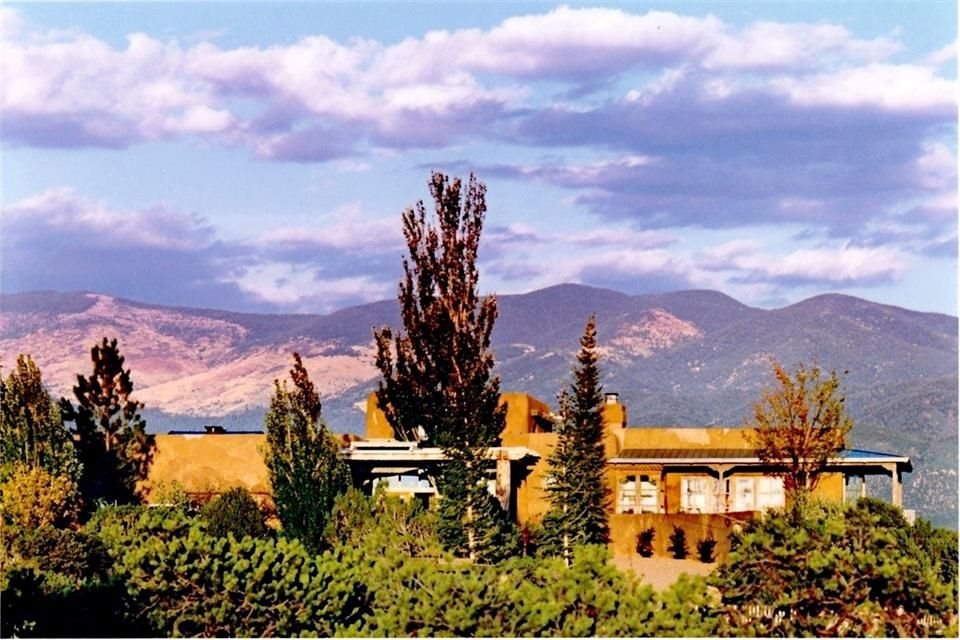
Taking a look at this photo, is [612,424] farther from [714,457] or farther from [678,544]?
[678,544]

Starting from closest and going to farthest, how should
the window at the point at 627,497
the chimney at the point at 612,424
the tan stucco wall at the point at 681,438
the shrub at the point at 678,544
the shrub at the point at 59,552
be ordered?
1. the shrub at the point at 59,552
2. the shrub at the point at 678,544
3. the window at the point at 627,497
4. the chimney at the point at 612,424
5. the tan stucco wall at the point at 681,438

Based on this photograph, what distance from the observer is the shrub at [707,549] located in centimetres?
3866

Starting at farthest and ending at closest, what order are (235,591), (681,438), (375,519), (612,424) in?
(612,424), (681,438), (375,519), (235,591)

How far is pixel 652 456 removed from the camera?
44000mm

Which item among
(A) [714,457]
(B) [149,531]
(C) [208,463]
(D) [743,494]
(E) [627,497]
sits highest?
(A) [714,457]

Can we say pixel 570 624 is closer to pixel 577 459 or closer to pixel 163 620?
pixel 163 620

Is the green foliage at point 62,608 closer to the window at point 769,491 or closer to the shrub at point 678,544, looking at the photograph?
the shrub at point 678,544

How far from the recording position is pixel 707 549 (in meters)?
38.7

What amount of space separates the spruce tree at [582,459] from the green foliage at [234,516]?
22.6 ft

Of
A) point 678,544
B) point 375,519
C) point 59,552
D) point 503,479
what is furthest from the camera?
point 503,479

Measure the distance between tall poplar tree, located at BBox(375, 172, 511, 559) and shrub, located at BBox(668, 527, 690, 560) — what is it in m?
4.02

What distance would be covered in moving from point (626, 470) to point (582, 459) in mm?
3214

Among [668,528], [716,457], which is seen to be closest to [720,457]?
[716,457]

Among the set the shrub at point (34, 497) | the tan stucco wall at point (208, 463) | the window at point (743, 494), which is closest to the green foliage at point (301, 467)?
the tan stucco wall at point (208, 463)
